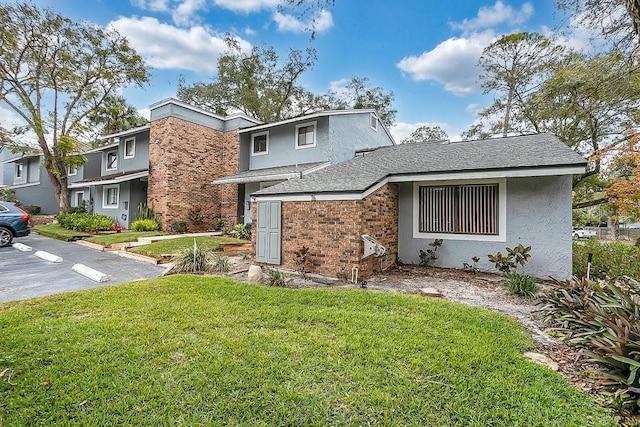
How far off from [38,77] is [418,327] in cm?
2296

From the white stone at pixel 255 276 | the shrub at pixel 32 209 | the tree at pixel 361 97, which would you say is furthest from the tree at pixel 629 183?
the shrub at pixel 32 209

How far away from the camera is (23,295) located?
19.6 feet

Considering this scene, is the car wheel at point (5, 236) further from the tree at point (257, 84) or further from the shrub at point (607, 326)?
the tree at point (257, 84)

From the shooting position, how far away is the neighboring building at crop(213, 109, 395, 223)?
538 inches

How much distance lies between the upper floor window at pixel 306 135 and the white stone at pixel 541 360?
11811mm

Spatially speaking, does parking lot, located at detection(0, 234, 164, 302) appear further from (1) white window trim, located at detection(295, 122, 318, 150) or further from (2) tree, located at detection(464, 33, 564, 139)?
(2) tree, located at detection(464, 33, 564, 139)

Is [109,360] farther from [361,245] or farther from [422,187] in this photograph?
[422,187]

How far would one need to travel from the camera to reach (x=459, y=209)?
29.2ft

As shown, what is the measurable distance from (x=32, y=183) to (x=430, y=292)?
3487 cm

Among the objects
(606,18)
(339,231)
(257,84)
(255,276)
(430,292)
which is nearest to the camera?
(606,18)

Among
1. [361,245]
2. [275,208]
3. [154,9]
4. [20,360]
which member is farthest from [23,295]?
[154,9]

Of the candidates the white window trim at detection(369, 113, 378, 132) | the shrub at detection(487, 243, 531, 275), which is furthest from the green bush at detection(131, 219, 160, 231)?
the shrub at detection(487, 243, 531, 275)

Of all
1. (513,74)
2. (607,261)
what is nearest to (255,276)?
(607,261)

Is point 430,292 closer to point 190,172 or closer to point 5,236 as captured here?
point 190,172
